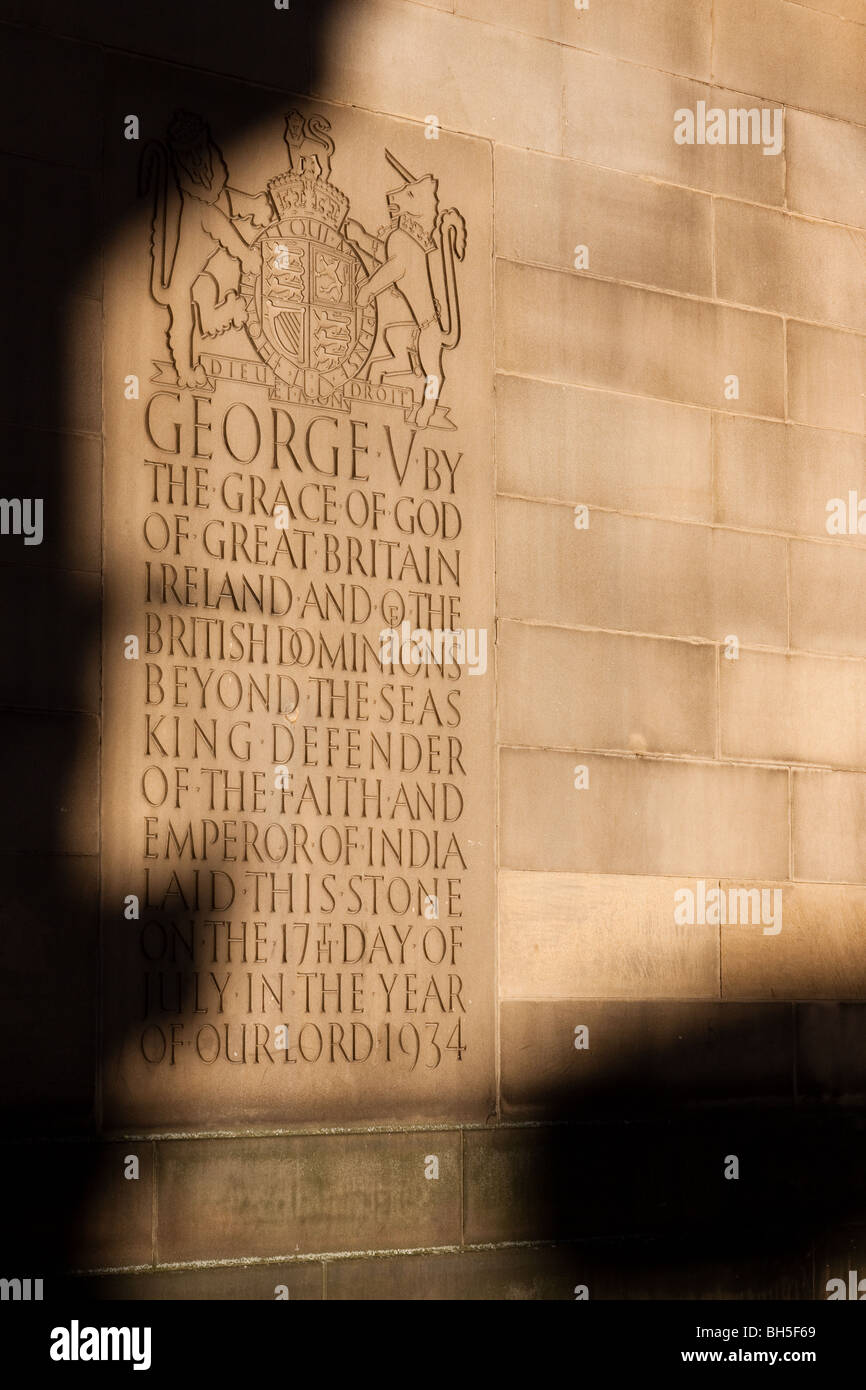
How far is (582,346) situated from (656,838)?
8.97 ft

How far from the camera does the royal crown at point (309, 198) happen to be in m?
8.53

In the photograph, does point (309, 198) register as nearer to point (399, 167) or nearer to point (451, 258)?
point (399, 167)

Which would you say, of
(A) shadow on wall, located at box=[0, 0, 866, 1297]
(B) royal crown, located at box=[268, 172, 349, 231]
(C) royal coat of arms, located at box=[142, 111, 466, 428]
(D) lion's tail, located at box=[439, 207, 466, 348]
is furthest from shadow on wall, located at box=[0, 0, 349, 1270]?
(D) lion's tail, located at box=[439, 207, 466, 348]

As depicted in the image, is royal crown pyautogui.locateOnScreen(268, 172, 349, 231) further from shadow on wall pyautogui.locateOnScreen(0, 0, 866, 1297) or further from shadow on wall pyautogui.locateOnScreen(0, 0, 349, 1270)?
shadow on wall pyautogui.locateOnScreen(0, 0, 349, 1270)

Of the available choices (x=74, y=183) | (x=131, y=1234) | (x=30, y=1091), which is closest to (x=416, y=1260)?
(x=131, y=1234)

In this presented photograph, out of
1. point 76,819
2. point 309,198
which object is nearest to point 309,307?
point 309,198

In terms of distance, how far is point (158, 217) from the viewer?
8.18 m

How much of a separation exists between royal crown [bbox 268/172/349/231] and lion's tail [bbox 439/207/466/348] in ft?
1.87

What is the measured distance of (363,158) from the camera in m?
8.80

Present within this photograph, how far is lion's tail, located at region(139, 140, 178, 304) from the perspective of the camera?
815 centimetres

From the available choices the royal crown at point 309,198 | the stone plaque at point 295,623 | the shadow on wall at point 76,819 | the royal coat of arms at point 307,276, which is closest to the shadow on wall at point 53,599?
the shadow on wall at point 76,819

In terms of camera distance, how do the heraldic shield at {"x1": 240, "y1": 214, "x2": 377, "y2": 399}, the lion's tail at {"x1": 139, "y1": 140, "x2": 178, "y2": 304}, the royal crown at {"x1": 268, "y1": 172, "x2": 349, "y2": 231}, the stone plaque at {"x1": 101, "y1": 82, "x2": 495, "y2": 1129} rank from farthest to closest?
the royal crown at {"x1": 268, "y1": 172, "x2": 349, "y2": 231} → the heraldic shield at {"x1": 240, "y1": 214, "x2": 377, "y2": 399} → the lion's tail at {"x1": 139, "y1": 140, "x2": 178, "y2": 304} → the stone plaque at {"x1": 101, "y1": 82, "x2": 495, "y2": 1129}

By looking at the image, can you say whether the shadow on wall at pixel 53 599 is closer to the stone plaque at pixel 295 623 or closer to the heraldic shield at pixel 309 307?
the stone plaque at pixel 295 623

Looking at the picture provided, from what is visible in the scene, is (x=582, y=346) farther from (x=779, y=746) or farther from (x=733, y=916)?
(x=733, y=916)
